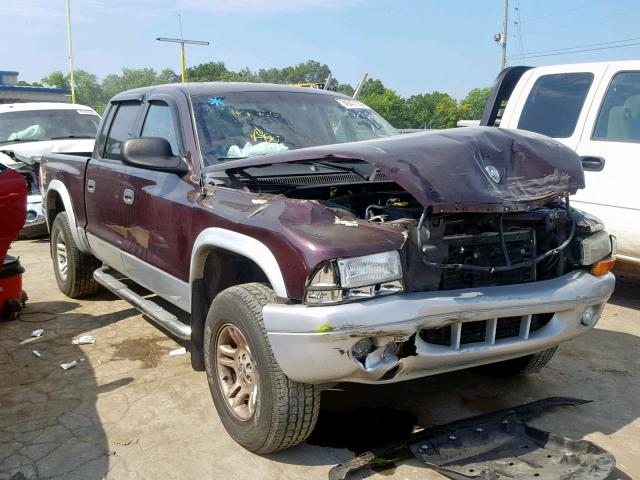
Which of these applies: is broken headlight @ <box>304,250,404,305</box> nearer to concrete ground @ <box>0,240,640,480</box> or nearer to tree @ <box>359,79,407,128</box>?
concrete ground @ <box>0,240,640,480</box>

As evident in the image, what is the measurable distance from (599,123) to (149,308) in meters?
4.06

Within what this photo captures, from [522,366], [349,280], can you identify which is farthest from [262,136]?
[522,366]

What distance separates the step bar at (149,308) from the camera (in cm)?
362

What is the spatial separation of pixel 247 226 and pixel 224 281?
66 cm

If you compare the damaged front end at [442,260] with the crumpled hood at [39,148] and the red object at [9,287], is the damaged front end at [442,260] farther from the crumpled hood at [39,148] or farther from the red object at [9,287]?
the crumpled hood at [39,148]

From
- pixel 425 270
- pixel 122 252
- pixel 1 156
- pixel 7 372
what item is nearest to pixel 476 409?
pixel 425 270

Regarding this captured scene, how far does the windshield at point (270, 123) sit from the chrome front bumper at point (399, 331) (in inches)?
58.0

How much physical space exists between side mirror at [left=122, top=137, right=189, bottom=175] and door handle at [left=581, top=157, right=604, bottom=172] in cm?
350

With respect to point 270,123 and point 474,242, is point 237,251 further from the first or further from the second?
point 270,123

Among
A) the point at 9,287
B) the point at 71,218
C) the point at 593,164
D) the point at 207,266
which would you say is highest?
the point at 593,164

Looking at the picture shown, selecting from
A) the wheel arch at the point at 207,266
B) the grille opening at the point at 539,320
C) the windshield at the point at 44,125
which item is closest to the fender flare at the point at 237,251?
the wheel arch at the point at 207,266

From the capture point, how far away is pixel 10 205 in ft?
14.6

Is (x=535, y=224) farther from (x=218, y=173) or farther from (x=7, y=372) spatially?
(x=7, y=372)

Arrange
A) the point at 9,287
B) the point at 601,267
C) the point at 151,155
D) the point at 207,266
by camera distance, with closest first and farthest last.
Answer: the point at 601,267 < the point at 207,266 < the point at 151,155 < the point at 9,287
